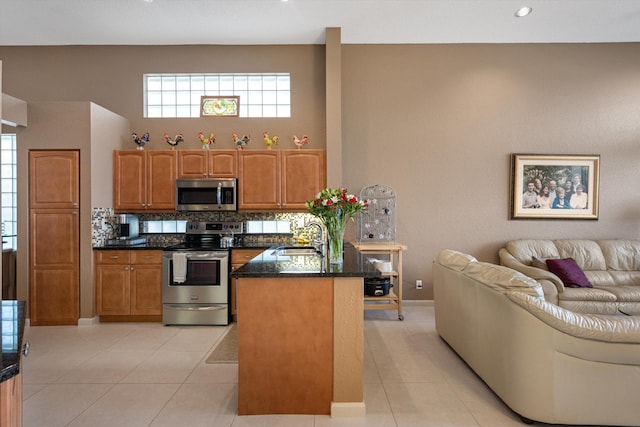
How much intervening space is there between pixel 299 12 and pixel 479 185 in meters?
3.23

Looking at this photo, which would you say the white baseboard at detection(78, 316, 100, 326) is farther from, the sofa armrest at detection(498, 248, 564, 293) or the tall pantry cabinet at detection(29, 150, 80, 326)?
the sofa armrest at detection(498, 248, 564, 293)

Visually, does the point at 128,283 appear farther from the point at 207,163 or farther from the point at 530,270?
the point at 530,270

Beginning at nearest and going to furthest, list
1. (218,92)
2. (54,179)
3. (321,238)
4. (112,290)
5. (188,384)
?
(188,384) < (321,238) < (54,179) < (112,290) < (218,92)

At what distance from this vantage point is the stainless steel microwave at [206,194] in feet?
15.3

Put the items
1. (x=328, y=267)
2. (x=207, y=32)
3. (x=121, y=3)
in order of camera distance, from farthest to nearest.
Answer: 1. (x=207, y=32)
2. (x=121, y=3)
3. (x=328, y=267)

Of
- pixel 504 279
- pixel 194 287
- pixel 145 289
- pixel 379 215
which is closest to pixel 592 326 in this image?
pixel 504 279

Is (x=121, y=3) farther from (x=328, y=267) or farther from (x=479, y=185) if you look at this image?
(x=479, y=185)

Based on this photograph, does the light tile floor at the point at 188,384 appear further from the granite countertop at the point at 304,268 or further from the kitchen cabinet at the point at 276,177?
the kitchen cabinet at the point at 276,177

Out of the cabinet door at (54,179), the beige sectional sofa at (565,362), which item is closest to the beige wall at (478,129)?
the beige sectional sofa at (565,362)

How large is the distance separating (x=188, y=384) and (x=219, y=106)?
3.65 m

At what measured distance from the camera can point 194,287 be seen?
4.32 meters

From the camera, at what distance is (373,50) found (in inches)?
201

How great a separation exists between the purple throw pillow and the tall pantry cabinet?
559cm

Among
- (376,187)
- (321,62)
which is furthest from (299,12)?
(376,187)
